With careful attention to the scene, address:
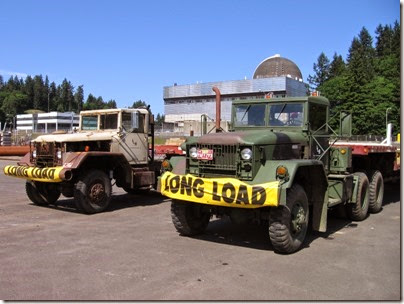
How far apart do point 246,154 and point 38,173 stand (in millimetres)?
5319

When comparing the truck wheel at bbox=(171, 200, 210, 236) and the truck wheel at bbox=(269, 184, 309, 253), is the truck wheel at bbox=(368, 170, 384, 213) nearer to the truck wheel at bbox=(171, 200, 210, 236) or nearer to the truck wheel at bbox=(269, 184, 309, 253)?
Result: the truck wheel at bbox=(269, 184, 309, 253)

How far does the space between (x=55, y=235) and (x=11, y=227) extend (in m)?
1.19

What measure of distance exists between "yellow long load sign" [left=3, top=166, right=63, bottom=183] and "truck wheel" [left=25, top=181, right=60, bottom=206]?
518 millimetres

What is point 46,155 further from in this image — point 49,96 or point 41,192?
point 49,96

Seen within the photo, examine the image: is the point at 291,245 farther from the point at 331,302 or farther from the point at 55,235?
the point at 55,235

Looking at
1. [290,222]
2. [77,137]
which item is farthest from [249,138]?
[77,137]

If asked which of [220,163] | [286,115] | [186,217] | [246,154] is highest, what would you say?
[286,115]

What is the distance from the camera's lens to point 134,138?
11.3m

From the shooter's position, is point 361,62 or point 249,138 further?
point 361,62

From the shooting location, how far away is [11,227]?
8219mm

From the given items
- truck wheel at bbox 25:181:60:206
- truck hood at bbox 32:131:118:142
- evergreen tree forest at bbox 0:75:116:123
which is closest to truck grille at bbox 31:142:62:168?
truck hood at bbox 32:131:118:142

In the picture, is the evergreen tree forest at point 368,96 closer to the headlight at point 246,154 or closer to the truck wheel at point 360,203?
the truck wheel at point 360,203

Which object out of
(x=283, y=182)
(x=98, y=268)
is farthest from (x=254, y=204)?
(x=98, y=268)

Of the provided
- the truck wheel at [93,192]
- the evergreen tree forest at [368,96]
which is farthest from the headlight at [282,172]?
the evergreen tree forest at [368,96]
